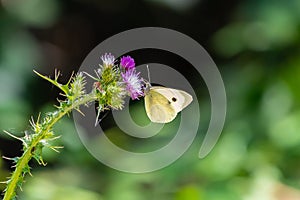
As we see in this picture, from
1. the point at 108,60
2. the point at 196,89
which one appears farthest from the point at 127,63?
the point at 196,89

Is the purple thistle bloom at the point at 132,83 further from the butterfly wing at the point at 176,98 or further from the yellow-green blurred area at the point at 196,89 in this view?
the yellow-green blurred area at the point at 196,89

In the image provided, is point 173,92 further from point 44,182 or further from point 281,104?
point 281,104

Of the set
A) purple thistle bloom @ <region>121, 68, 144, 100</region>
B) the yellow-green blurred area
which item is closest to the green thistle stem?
purple thistle bloom @ <region>121, 68, 144, 100</region>

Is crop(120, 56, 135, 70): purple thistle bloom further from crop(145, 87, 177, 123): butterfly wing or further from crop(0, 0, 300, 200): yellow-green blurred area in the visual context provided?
crop(0, 0, 300, 200): yellow-green blurred area

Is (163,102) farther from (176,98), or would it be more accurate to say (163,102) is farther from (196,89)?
(196,89)

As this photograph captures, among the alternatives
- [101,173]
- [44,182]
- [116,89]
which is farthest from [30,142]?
[101,173]

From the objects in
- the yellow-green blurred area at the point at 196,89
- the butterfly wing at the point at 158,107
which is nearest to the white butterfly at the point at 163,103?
the butterfly wing at the point at 158,107
